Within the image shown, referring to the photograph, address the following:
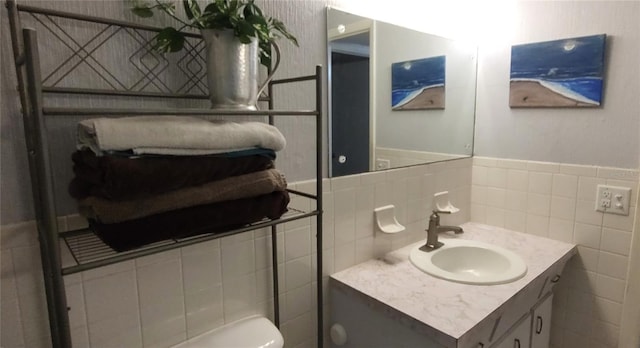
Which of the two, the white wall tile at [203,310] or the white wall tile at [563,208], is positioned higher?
the white wall tile at [563,208]

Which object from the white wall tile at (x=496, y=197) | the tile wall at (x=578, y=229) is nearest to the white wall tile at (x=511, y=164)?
the tile wall at (x=578, y=229)

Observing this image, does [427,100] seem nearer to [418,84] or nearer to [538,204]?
[418,84]

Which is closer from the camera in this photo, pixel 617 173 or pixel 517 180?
pixel 617 173

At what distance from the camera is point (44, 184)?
598 mm

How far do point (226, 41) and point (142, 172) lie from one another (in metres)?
0.35

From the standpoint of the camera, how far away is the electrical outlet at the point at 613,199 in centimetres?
148

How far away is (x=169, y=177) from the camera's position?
2.35 ft

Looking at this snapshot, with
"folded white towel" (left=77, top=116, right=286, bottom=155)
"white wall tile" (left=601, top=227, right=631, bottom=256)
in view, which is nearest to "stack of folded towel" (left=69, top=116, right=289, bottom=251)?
"folded white towel" (left=77, top=116, right=286, bottom=155)

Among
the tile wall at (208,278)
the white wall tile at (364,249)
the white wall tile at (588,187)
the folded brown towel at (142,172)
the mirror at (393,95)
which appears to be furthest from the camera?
the white wall tile at (588,187)

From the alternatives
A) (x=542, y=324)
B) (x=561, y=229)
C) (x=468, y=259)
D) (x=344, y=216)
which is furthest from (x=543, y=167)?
(x=344, y=216)

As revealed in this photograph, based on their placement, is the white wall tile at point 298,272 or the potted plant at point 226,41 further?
the white wall tile at point 298,272

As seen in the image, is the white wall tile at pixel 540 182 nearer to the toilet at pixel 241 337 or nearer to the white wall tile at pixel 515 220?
the white wall tile at pixel 515 220

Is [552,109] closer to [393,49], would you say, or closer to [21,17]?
[393,49]

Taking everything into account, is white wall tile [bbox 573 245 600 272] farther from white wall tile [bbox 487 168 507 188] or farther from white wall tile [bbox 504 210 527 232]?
white wall tile [bbox 487 168 507 188]
